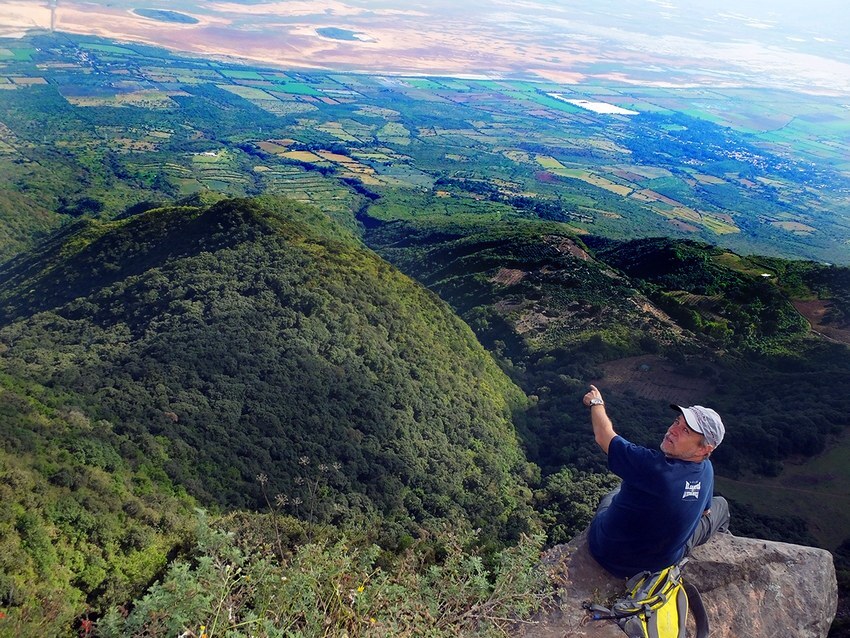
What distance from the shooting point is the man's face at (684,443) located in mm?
7406

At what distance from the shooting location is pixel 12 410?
27.1 meters

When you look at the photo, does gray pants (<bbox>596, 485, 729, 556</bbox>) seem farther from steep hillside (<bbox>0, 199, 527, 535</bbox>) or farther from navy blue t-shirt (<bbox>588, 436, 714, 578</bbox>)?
steep hillside (<bbox>0, 199, 527, 535</bbox>)

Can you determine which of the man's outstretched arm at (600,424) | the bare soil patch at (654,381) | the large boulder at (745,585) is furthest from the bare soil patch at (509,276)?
the man's outstretched arm at (600,424)

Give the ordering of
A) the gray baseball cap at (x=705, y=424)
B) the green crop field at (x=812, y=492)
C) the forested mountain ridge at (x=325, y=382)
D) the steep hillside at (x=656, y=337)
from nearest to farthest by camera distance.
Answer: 1. the gray baseball cap at (x=705, y=424)
2. the forested mountain ridge at (x=325, y=382)
3. the green crop field at (x=812, y=492)
4. the steep hillside at (x=656, y=337)

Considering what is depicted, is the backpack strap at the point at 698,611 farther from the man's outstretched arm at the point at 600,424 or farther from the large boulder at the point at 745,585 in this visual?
the man's outstretched arm at the point at 600,424

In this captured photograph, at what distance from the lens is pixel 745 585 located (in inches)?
371

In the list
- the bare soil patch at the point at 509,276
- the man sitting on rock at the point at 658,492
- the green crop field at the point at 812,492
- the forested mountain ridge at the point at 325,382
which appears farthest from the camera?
the bare soil patch at the point at 509,276

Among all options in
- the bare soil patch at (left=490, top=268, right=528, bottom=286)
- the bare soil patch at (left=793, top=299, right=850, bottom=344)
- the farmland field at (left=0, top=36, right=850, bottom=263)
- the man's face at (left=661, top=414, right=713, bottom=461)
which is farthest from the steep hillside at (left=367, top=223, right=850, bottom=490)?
the farmland field at (left=0, top=36, right=850, bottom=263)

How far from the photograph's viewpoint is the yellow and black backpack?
7.54 meters

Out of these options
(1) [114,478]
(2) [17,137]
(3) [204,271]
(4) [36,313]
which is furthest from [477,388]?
(2) [17,137]

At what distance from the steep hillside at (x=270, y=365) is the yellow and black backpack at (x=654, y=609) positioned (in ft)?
66.3

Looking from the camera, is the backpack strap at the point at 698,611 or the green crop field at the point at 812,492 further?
the green crop field at the point at 812,492

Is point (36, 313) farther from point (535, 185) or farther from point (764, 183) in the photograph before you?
point (764, 183)

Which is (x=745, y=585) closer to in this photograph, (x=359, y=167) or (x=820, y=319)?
(x=820, y=319)
